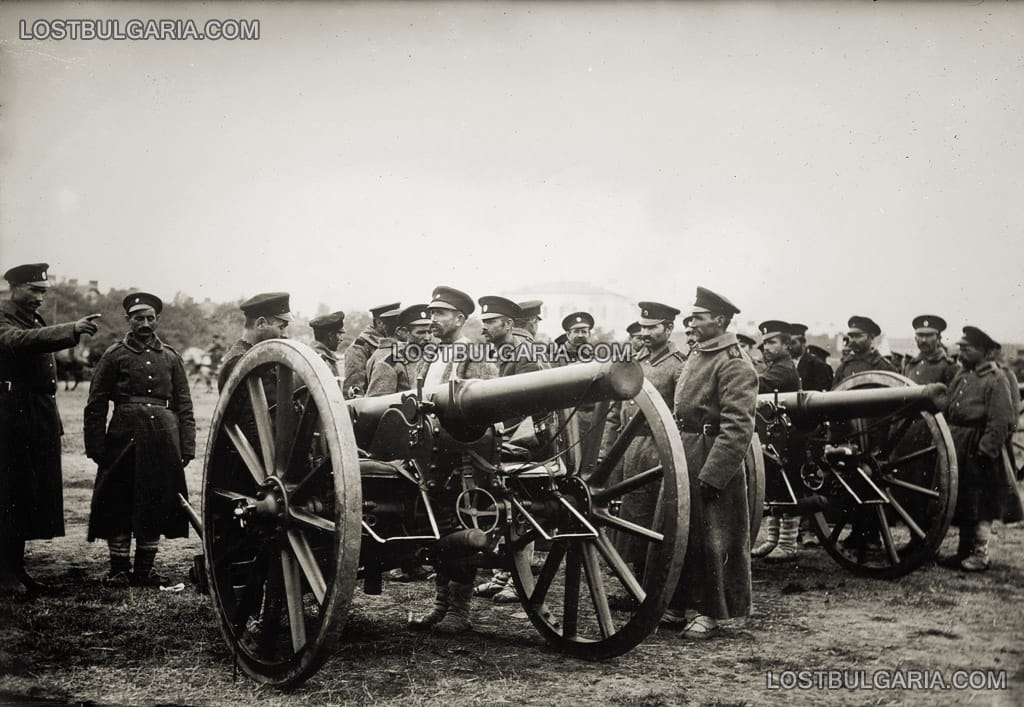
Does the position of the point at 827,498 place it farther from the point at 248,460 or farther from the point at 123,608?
the point at 123,608

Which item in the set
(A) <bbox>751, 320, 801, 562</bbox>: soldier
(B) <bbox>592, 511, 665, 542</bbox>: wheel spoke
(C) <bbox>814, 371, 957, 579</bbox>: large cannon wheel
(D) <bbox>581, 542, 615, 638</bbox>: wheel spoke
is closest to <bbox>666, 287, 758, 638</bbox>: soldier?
(B) <bbox>592, 511, 665, 542</bbox>: wheel spoke

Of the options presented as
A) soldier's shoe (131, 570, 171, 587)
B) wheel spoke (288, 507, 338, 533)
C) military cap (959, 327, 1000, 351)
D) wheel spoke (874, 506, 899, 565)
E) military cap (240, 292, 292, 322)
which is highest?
military cap (240, 292, 292, 322)

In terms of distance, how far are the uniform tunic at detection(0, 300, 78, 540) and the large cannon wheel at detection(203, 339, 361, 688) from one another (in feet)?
6.03

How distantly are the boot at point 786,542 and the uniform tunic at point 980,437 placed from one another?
1.29 m

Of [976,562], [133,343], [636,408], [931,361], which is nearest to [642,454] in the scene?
[636,408]

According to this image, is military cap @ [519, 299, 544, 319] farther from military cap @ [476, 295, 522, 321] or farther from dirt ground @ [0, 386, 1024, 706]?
dirt ground @ [0, 386, 1024, 706]

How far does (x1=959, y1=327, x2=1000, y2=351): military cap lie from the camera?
6160 mm

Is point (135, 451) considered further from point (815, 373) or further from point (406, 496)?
point (815, 373)

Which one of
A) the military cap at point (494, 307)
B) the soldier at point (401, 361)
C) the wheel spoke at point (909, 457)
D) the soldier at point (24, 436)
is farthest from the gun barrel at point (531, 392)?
the wheel spoke at point (909, 457)

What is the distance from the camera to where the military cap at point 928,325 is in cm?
698

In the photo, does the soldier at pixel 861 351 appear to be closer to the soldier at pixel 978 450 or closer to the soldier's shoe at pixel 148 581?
the soldier at pixel 978 450

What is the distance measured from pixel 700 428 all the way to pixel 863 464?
2246 mm

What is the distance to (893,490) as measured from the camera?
22.9ft

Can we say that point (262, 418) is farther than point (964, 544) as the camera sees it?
No
